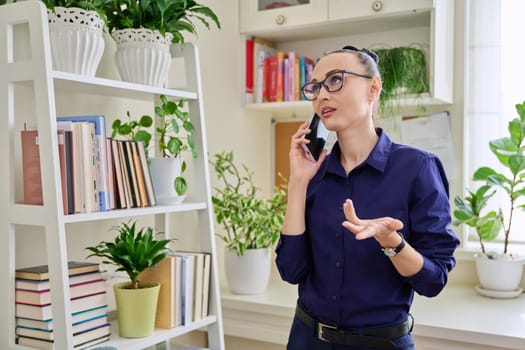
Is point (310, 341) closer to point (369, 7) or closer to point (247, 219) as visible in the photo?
point (247, 219)

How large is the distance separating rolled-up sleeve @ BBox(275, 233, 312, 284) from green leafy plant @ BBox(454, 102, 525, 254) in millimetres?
1126

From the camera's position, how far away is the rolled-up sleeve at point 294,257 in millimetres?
1395

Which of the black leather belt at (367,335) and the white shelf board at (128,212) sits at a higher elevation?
the white shelf board at (128,212)

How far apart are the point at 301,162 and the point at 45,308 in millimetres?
757

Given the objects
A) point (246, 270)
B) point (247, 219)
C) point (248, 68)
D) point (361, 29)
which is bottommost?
point (246, 270)

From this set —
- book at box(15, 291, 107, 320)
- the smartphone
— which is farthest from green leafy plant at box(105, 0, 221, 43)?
book at box(15, 291, 107, 320)

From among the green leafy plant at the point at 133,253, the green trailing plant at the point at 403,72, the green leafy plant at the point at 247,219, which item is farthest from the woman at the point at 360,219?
the green trailing plant at the point at 403,72

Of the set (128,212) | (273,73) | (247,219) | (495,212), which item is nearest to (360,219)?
(128,212)

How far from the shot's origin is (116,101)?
2051 millimetres

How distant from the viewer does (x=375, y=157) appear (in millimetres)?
1359

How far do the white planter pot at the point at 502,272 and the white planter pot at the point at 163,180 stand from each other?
131 centimetres

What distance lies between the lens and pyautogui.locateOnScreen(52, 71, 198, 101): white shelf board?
1.47m

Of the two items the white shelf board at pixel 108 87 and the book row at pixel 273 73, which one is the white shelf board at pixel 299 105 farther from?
the white shelf board at pixel 108 87

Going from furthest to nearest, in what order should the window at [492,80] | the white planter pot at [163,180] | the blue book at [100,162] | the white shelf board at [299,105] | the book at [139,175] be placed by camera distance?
the window at [492,80], the white shelf board at [299,105], the white planter pot at [163,180], the book at [139,175], the blue book at [100,162]
